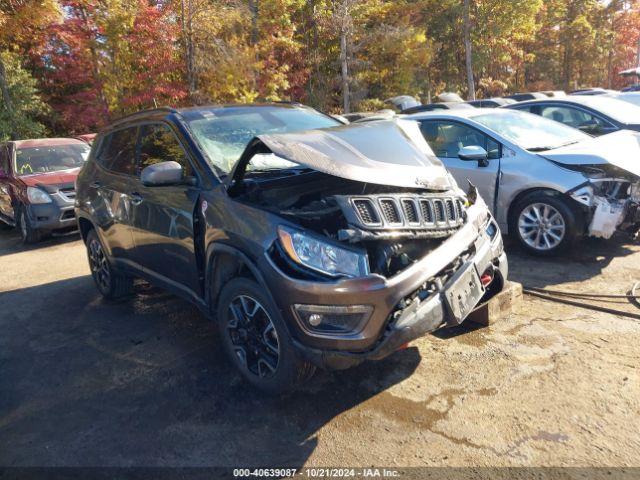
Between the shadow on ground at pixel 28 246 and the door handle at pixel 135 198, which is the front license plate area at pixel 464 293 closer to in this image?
the door handle at pixel 135 198

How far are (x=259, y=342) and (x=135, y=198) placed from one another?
6.28ft

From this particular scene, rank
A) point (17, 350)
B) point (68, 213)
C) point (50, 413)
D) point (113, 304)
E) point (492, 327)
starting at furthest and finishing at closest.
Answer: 1. point (68, 213)
2. point (113, 304)
3. point (17, 350)
4. point (492, 327)
5. point (50, 413)

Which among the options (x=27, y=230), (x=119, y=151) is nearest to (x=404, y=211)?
(x=119, y=151)

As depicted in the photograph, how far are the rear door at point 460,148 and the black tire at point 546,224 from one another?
0.38m

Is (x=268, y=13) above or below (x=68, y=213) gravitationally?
above

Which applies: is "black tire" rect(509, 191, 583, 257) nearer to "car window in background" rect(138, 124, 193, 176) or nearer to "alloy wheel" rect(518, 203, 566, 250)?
"alloy wheel" rect(518, 203, 566, 250)

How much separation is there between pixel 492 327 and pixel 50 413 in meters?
3.19

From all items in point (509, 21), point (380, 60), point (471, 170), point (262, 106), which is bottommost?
point (471, 170)

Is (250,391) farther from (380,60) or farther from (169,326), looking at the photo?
(380,60)

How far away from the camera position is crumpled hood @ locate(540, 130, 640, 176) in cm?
512

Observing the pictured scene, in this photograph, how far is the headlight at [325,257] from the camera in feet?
9.01

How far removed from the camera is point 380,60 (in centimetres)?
2364

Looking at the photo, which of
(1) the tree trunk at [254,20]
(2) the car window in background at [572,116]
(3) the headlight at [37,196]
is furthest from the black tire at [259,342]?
(1) the tree trunk at [254,20]

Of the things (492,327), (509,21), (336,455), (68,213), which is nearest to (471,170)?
(492,327)
